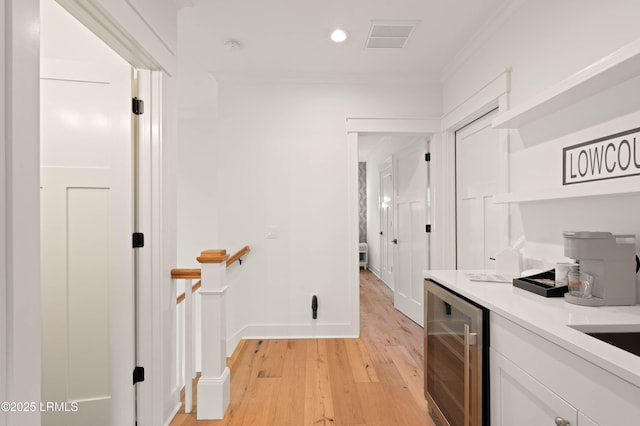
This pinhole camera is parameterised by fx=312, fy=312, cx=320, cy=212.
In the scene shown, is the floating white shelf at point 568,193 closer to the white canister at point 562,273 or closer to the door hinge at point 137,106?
the white canister at point 562,273

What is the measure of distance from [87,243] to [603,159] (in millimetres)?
2568

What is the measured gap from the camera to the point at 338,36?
2459mm

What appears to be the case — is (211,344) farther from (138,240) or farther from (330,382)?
(330,382)

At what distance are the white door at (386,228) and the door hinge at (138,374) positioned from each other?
4.13 m

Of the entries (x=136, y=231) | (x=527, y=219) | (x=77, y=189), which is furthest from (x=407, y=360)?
(x=77, y=189)

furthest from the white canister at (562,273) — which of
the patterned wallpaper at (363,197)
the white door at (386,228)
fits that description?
the patterned wallpaper at (363,197)

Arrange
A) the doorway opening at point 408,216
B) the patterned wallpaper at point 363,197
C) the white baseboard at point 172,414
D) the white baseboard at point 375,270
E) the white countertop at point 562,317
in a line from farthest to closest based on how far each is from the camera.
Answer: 1. the patterned wallpaper at point 363,197
2. the white baseboard at point 375,270
3. the doorway opening at point 408,216
4. the white baseboard at point 172,414
5. the white countertop at point 562,317

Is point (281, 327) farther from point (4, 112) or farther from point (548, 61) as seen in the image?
point (548, 61)

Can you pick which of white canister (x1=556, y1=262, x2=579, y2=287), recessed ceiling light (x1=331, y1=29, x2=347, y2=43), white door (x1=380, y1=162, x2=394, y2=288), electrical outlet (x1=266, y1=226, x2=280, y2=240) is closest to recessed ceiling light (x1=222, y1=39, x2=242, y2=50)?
recessed ceiling light (x1=331, y1=29, x2=347, y2=43)

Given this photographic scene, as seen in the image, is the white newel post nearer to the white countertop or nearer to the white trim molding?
the white countertop

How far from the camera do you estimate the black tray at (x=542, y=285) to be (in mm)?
1377

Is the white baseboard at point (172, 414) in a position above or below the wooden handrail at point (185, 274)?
below

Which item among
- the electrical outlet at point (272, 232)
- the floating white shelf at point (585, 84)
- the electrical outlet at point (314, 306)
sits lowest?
the electrical outlet at point (314, 306)

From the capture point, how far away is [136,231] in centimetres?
173
